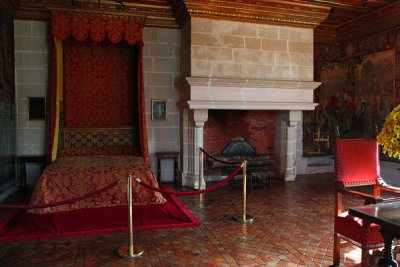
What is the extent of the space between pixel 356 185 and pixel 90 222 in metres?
3.63

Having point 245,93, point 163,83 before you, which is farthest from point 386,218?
point 163,83

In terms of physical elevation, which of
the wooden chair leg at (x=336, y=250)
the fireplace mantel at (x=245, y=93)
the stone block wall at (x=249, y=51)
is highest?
the stone block wall at (x=249, y=51)

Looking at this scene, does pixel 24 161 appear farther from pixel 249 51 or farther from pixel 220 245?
pixel 249 51

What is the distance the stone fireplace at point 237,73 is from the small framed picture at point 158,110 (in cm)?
43

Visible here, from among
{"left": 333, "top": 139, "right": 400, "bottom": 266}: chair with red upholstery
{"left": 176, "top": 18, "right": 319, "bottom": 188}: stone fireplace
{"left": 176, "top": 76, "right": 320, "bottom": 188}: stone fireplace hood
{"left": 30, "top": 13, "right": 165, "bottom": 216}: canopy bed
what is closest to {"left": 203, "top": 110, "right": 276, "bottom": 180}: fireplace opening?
{"left": 176, "top": 76, "right": 320, "bottom": 188}: stone fireplace hood

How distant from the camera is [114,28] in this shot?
6.80m

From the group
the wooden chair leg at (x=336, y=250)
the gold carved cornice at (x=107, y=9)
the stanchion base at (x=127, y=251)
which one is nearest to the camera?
the wooden chair leg at (x=336, y=250)

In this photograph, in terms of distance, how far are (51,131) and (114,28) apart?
2.45 m

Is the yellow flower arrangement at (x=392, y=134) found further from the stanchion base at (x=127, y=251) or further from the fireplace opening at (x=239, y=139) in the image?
the fireplace opening at (x=239, y=139)

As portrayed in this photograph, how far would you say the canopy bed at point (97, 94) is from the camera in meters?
6.62

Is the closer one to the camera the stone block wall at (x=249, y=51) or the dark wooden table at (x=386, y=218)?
the dark wooden table at (x=386, y=218)

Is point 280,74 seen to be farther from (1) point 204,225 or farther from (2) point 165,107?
(1) point 204,225

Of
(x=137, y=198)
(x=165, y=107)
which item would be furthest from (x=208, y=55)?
(x=137, y=198)

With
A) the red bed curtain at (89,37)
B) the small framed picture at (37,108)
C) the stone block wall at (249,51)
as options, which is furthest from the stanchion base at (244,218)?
the small framed picture at (37,108)
